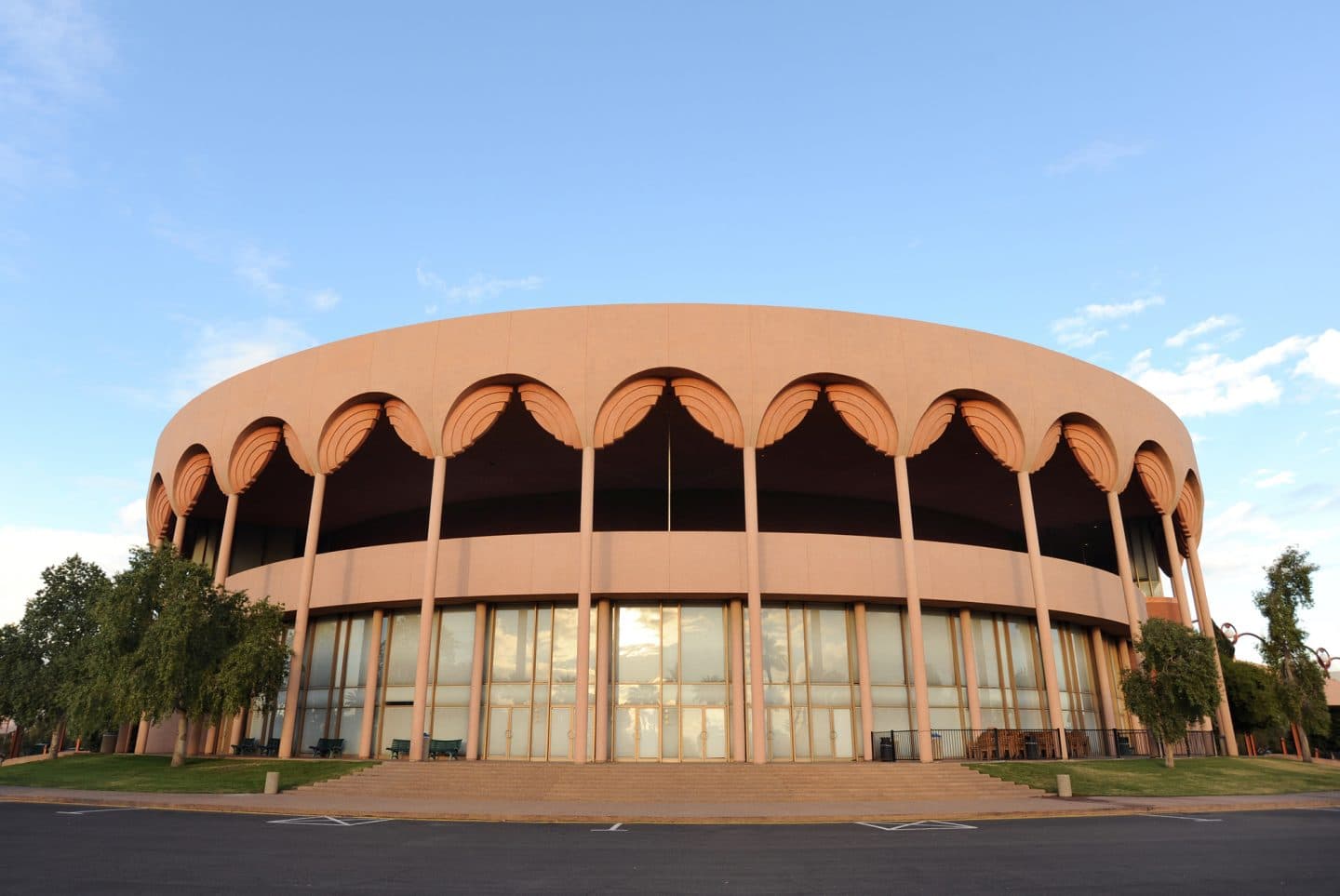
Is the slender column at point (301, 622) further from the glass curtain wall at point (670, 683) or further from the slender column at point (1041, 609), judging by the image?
the slender column at point (1041, 609)

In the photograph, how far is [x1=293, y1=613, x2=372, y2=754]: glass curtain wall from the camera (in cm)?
3200

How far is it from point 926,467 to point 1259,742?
2809 cm

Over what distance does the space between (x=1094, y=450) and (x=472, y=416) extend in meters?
23.6

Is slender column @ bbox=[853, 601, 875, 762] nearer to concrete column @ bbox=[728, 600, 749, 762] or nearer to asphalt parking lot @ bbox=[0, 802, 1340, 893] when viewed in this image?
concrete column @ bbox=[728, 600, 749, 762]

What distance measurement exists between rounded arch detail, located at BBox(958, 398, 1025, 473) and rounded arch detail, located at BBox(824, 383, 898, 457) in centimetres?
355

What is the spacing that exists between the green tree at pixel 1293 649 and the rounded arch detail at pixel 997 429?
44.1 ft

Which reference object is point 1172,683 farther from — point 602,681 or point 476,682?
point 476,682

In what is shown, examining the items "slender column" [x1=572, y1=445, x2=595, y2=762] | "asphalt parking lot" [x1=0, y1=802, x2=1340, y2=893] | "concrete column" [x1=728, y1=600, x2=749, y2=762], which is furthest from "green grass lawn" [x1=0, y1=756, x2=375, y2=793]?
"concrete column" [x1=728, y1=600, x2=749, y2=762]

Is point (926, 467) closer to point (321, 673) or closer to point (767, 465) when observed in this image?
point (767, 465)

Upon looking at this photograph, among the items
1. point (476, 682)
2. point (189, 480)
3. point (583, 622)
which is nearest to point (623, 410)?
point (583, 622)

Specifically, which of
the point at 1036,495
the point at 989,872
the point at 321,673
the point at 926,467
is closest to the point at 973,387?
the point at 926,467

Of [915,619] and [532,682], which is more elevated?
[915,619]

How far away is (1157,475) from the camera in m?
36.8

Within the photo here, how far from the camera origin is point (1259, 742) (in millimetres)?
47562
